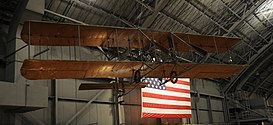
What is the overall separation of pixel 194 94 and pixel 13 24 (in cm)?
1631

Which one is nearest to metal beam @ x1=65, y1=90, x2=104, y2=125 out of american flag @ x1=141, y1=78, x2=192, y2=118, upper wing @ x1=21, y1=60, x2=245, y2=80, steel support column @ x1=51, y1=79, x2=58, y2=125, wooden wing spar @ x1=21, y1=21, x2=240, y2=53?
steel support column @ x1=51, y1=79, x2=58, y2=125

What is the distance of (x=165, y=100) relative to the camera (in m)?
17.6

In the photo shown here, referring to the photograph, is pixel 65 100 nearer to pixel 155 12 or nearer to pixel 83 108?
pixel 83 108

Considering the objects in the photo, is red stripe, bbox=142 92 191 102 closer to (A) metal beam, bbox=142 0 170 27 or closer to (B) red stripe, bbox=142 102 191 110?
(B) red stripe, bbox=142 102 191 110

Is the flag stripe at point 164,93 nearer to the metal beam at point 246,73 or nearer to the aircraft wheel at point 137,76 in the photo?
the aircraft wheel at point 137,76

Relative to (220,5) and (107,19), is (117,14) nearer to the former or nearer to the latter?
(107,19)

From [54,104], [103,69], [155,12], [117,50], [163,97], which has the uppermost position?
[155,12]

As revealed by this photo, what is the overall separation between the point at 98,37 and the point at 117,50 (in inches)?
34.0

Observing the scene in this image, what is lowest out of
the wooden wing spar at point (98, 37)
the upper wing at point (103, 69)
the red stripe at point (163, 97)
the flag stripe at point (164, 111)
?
the flag stripe at point (164, 111)

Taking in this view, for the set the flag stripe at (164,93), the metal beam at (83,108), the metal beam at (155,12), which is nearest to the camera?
the metal beam at (83,108)

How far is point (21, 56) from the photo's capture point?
11.4 metres

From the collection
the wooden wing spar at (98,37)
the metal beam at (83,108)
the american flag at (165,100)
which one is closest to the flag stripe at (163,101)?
the american flag at (165,100)

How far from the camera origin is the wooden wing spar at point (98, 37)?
9.41 m

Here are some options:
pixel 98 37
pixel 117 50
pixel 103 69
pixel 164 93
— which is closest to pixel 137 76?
pixel 117 50
